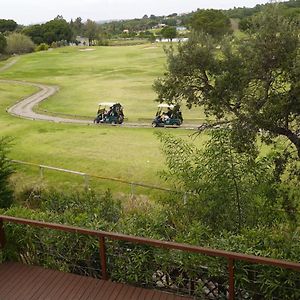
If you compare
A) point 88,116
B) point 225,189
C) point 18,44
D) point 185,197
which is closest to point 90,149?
point 185,197

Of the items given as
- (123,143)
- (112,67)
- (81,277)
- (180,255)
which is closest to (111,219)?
(81,277)

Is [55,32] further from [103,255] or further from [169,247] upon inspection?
[169,247]

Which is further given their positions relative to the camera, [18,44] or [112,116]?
[18,44]

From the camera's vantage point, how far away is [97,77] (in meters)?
62.9

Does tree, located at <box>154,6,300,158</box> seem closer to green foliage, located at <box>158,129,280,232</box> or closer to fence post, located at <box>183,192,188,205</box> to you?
green foliage, located at <box>158,129,280,232</box>

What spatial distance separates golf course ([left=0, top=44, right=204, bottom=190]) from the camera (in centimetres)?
2036

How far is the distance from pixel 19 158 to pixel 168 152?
41.8 ft

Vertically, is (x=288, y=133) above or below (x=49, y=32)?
below

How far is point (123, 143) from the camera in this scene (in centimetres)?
2480

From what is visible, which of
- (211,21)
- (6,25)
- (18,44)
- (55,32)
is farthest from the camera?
(6,25)

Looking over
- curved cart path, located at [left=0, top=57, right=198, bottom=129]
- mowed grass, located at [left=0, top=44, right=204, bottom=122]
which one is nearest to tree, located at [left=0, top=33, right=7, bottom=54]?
mowed grass, located at [left=0, top=44, right=204, bottom=122]

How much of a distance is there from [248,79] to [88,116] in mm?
25309

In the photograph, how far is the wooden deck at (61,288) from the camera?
6.96 meters

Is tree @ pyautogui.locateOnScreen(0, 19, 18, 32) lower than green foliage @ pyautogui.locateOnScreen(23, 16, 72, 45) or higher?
higher
